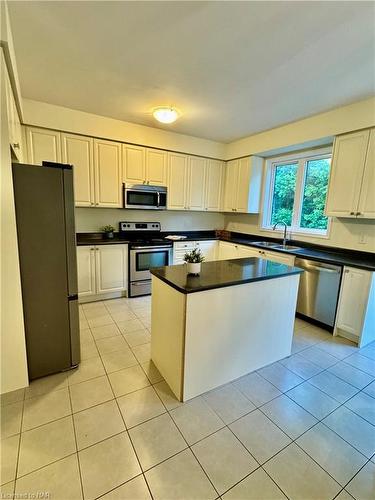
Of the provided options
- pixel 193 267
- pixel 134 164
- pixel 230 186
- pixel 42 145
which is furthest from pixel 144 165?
pixel 193 267

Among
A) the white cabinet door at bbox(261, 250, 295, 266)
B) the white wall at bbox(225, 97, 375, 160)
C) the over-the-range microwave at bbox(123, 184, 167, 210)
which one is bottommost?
the white cabinet door at bbox(261, 250, 295, 266)

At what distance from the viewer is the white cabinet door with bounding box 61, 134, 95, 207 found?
3.31m

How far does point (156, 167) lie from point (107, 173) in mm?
830

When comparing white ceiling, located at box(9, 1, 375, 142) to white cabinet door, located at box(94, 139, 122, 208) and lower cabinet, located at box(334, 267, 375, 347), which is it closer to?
white cabinet door, located at box(94, 139, 122, 208)

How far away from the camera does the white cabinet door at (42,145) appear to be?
309 cm

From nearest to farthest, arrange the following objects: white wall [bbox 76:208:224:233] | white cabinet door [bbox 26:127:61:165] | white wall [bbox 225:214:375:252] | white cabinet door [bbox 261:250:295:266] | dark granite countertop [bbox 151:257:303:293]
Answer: dark granite countertop [bbox 151:257:303:293] → white wall [bbox 225:214:375:252] → white cabinet door [bbox 26:127:61:165] → white cabinet door [bbox 261:250:295:266] → white wall [bbox 76:208:224:233]

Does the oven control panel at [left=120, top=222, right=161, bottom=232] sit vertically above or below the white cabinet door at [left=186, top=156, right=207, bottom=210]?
below

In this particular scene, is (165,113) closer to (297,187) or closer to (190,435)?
(297,187)

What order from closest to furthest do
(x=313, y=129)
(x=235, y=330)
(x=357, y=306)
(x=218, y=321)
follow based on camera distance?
(x=218, y=321)
(x=235, y=330)
(x=357, y=306)
(x=313, y=129)

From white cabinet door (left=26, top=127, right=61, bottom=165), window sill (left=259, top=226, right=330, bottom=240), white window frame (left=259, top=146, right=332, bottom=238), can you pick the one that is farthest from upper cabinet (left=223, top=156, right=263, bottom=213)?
white cabinet door (left=26, top=127, right=61, bottom=165)

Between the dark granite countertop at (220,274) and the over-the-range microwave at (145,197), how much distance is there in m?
2.06

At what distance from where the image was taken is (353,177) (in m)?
2.80

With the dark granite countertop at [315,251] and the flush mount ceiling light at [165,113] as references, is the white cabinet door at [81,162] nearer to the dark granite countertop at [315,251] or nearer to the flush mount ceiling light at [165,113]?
the dark granite countertop at [315,251]

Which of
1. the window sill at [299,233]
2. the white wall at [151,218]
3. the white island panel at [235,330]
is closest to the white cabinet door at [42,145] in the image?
the white wall at [151,218]
